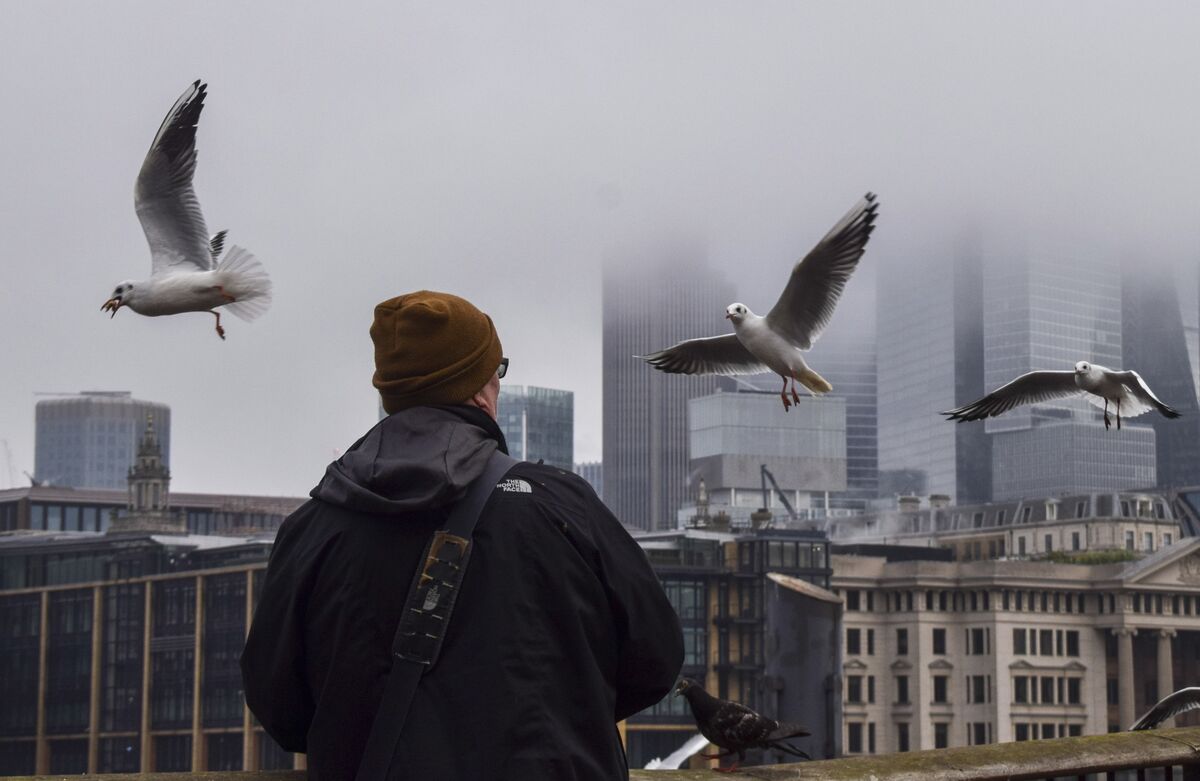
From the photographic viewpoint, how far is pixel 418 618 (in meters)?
5.31

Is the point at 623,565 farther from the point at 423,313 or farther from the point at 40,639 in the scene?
the point at 40,639

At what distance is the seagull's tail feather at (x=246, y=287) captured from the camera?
11.8m

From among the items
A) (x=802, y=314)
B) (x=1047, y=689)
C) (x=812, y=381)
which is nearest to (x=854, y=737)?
Answer: (x=1047, y=689)

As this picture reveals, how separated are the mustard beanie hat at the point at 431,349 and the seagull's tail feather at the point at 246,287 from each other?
20.2 ft

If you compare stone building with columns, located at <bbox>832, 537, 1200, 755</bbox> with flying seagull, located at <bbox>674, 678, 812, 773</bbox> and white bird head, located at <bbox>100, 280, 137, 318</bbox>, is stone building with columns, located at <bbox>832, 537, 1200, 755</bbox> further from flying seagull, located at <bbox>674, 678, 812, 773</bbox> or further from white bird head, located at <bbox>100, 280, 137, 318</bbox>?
white bird head, located at <bbox>100, 280, 137, 318</bbox>

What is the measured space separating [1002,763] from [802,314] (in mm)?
5577

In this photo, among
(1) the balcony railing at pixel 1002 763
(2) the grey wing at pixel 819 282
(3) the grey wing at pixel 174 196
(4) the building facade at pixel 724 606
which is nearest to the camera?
(1) the balcony railing at pixel 1002 763

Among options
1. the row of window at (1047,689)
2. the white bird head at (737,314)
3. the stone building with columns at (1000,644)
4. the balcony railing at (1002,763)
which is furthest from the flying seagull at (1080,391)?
the row of window at (1047,689)

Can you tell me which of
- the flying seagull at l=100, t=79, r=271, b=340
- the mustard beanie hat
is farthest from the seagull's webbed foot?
the mustard beanie hat

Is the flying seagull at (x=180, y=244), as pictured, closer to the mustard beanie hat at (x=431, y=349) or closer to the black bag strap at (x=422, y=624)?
the mustard beanie hat at (x=431, y=349)

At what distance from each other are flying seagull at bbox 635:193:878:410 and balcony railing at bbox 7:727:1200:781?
3333mm

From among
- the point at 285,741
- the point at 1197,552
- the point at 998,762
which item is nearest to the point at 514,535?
the point at 285,741

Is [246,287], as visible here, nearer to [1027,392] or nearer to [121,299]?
[121,299]

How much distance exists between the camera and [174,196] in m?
13.3
